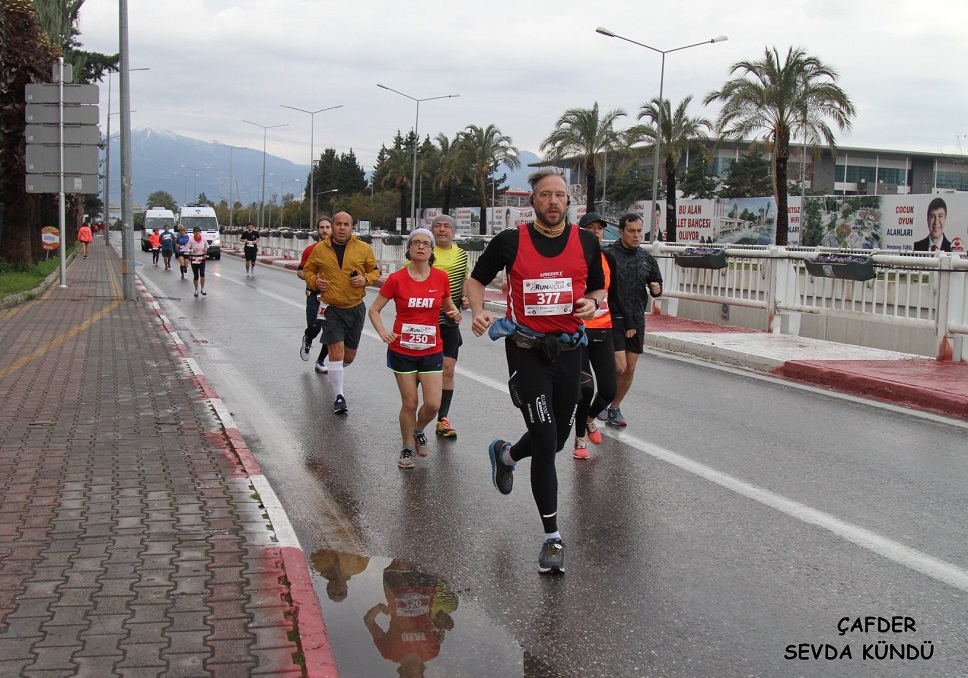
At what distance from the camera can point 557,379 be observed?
16.7 ft

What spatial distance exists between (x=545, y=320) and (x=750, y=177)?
78199mm

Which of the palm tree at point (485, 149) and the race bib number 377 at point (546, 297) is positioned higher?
the palm tree at point (485, 149)

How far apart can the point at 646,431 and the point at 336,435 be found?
103 inches

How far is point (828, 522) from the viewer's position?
5.73 meters

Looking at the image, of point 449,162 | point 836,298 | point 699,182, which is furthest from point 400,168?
point 836,298

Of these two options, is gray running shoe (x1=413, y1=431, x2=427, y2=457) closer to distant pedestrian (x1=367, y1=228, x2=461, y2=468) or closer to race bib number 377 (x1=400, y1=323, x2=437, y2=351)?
distant pedestrian (x1=367, y1=228, x2=461, y2=468)

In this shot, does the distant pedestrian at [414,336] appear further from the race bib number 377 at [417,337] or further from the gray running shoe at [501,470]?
the gray running shoe at [501,470]

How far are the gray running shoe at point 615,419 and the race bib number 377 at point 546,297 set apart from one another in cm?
373

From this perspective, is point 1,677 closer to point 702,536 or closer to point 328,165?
point 702,536

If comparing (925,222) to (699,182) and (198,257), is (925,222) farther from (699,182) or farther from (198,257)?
(699,182)

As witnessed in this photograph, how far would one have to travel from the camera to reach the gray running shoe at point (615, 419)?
339 inches

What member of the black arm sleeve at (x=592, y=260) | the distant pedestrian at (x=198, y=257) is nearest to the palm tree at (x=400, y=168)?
the distant pedestrian at (x=198, y=257)

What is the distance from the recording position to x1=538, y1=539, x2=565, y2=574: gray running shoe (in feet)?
16.0

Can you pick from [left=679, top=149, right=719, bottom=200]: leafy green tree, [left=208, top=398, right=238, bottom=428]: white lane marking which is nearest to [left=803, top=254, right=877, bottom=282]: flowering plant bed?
[left=208, top=398, right=238, bottom=428]: white lane marking
